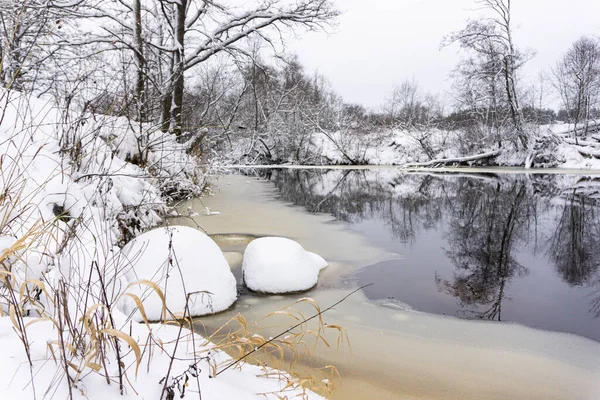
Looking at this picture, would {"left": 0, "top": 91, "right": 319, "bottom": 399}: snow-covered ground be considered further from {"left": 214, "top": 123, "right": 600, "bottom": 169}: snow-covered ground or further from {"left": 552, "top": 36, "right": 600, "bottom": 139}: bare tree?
{"left": 552, "top": 36, "right": 600, "bottom": 139}: bare tree

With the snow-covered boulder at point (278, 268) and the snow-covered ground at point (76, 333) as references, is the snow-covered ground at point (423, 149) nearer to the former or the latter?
the snow-covered boulder at point (278, 268)

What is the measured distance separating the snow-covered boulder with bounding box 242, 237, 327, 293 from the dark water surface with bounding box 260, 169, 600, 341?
69cm

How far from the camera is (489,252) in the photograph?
5238 millimetres

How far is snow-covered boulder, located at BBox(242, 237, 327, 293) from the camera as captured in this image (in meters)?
3.69

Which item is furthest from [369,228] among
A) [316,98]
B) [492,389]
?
[316,98]

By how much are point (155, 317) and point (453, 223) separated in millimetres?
5968

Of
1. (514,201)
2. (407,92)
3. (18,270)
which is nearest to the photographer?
(18,270)

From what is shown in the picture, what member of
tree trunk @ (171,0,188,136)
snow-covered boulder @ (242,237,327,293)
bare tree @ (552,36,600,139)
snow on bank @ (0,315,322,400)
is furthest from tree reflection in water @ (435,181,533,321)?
bare tree @ (552,36,600,139)

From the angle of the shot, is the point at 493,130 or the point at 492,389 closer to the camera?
the point at 492,389

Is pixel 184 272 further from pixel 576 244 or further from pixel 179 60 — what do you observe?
pixel 179 60

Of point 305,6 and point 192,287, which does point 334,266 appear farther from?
point 305,6

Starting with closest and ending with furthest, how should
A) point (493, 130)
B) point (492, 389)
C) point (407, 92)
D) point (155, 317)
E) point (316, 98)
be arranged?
point (492, 389)
point (155, 317)
point (493, 130)
point (316, 98)
point (407, 92)

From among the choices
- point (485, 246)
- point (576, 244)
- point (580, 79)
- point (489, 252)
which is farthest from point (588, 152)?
point (489, 252)

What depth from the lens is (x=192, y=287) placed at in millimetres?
3211
